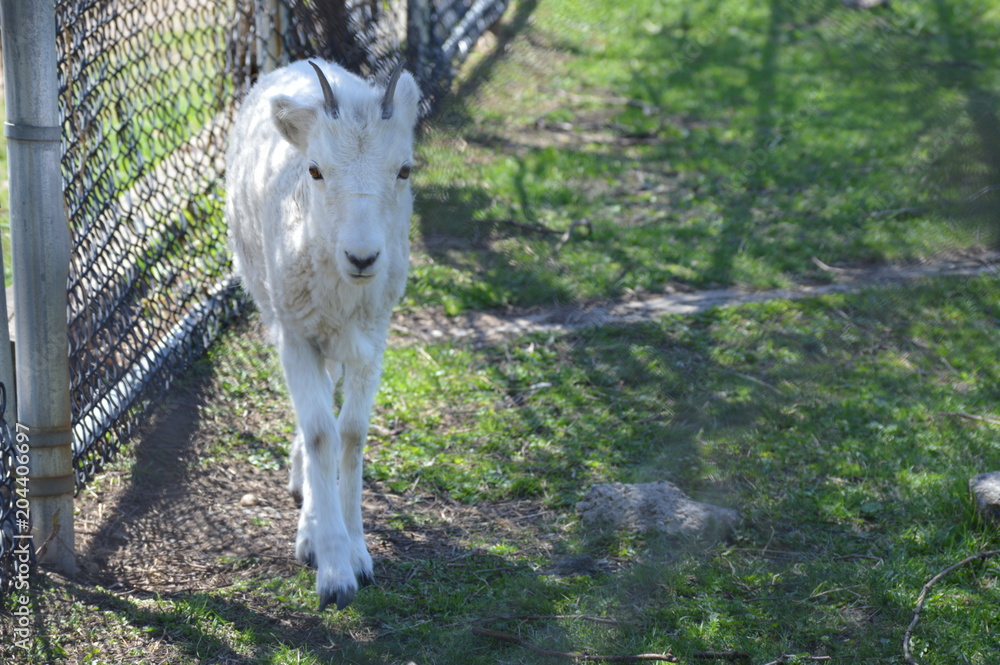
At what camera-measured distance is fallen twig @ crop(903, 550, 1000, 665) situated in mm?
3196

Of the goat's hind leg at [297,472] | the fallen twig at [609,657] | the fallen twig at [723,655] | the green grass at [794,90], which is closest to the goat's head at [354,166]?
the green grass at [794,90]

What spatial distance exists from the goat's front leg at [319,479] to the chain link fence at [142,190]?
989 mm

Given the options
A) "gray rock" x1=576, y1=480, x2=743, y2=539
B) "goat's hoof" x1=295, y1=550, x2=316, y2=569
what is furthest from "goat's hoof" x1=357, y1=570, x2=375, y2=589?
"gray rock" x1=576, y1=480, x2=743, y2=539

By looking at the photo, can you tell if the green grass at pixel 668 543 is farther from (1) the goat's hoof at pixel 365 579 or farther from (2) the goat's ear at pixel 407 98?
(2) the goat's ear at pixel 407 98

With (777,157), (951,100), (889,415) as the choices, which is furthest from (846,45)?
(777,157)

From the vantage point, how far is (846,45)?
47.1 inches

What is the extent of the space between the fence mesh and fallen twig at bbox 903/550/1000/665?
2.59 m

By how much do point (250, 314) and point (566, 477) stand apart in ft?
8.81

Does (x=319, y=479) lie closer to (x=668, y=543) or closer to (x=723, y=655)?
(x=668, y=543)

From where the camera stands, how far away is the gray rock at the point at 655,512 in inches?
149

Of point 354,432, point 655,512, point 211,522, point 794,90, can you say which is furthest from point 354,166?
point 655,512

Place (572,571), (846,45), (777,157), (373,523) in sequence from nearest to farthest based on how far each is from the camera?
(846,45) → (572,571) → (373,523) → (777,157)

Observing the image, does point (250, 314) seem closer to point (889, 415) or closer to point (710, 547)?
point (710, 547)

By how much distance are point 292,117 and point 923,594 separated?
10.1 ft
